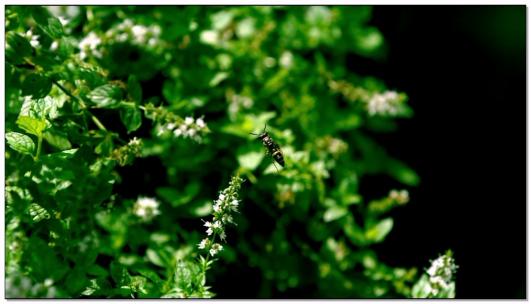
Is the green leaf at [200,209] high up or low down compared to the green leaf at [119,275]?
up

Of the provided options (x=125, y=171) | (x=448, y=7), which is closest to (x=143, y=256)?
(x=125, y=171)

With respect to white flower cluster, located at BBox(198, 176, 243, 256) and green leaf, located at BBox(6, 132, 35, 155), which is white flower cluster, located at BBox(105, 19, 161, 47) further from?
white flower cluster, located at BBox(198, 176, 243, 256)

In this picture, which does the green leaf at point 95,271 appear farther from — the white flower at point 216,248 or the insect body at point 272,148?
the insect body at point 272,148

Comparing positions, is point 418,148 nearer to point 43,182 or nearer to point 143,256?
point 143,256

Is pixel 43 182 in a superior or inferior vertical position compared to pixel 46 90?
inferior

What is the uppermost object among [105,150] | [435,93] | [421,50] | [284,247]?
[421,50]

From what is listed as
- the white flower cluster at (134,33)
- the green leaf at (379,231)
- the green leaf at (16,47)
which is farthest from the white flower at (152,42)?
the green leaf at (379,231)
